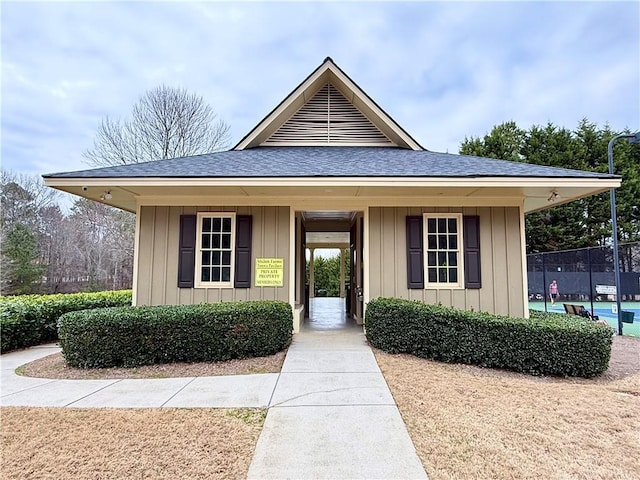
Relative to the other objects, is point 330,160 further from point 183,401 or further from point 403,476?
point 403,476

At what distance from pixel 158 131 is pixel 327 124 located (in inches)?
543

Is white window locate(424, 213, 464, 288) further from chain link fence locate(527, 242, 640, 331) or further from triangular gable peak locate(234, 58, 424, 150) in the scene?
chain link fence locate(527, 242, 640, 331)

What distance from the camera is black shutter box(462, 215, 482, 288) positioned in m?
7.27

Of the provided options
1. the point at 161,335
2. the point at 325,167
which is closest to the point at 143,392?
the point at 161,335

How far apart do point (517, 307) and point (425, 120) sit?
23.4m

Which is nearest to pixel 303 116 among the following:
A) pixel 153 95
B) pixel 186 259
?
pixel 186 259

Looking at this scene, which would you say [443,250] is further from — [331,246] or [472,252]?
[331,246]

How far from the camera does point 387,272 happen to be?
7375 millimetres

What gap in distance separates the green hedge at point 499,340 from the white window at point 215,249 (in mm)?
3533

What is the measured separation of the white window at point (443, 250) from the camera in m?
7.35

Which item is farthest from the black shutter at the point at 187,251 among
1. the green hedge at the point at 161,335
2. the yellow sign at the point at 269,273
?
the green hedge at the point at 161,335

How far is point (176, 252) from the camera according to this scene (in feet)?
24.2

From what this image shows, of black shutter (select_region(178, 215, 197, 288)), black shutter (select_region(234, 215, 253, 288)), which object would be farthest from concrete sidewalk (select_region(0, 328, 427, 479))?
black shutter (select_region(178, 215, 197, 288))

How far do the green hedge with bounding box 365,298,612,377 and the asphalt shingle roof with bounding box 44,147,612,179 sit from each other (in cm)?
257
